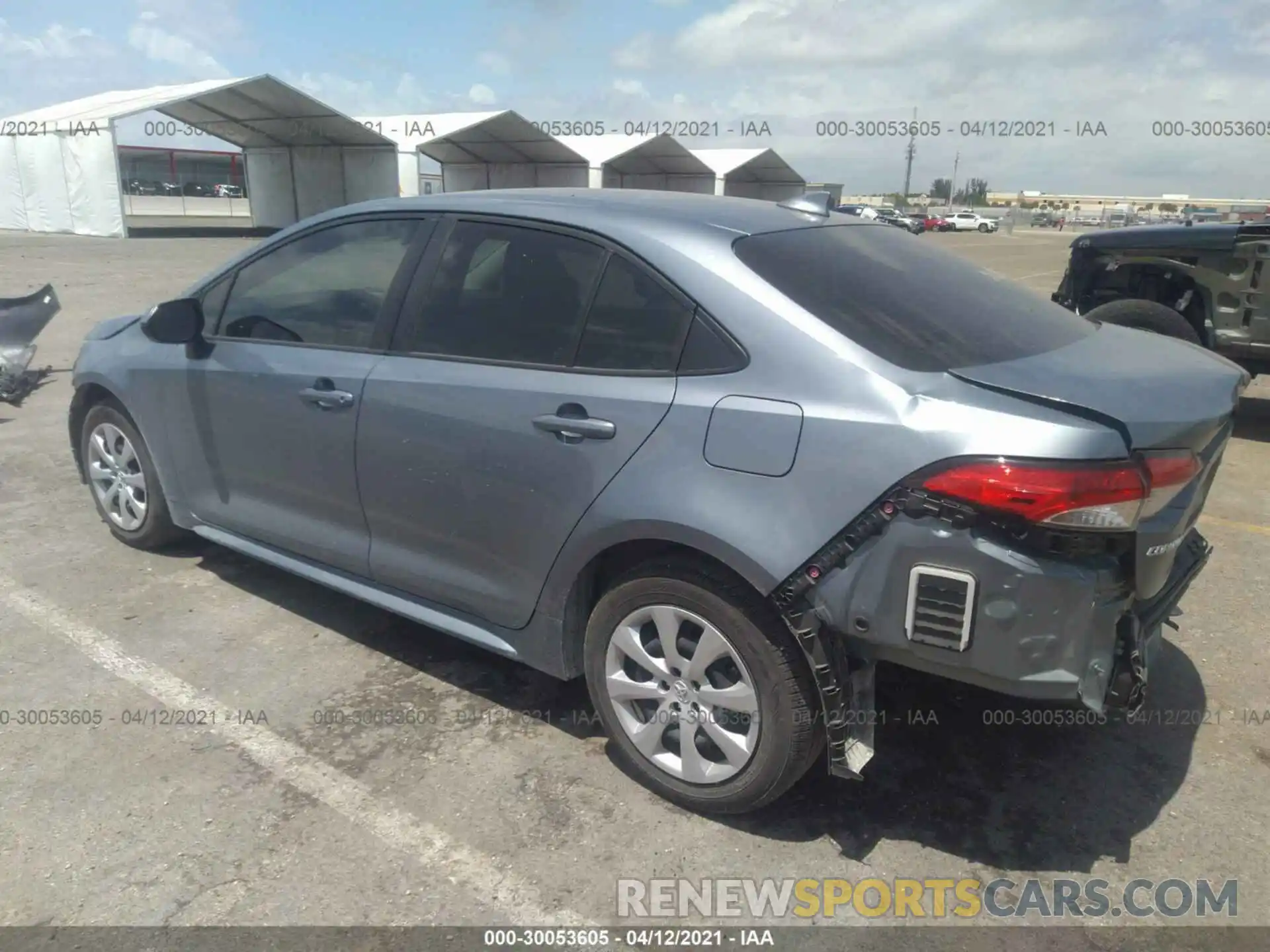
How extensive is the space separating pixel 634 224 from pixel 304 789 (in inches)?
78.2

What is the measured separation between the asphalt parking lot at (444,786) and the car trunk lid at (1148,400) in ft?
2.88

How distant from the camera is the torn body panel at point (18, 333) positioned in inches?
289

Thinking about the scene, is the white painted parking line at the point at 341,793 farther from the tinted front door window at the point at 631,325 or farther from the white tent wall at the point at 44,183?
the white tent wall at the point at 44,183

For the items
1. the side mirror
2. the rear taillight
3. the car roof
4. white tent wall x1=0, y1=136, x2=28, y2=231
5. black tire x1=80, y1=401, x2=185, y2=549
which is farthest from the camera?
white tent wall x1=0, y1=136, x2=28, y2=231

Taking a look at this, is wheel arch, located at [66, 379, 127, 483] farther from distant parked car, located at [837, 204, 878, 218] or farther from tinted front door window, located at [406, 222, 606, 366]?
distant parked car, located at [837, 204, 878, 218]

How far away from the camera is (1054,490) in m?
2.15

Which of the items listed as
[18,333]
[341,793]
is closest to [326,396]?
[341,793]

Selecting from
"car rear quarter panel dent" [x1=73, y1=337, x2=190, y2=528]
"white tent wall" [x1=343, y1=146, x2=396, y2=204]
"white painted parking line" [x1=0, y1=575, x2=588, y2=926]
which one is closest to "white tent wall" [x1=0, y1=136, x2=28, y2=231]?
"white tent wall" [x1=343, y1=146, x2=396, y2=204]

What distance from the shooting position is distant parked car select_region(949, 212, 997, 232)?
6519cm

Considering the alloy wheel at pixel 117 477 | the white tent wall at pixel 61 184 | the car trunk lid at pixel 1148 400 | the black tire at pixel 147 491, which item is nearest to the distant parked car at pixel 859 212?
the car trunk lid at pixel 1148 400

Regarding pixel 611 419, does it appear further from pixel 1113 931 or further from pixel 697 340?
pixel 1113 931

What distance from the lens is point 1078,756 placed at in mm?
3102

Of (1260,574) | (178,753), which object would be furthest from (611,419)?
(1260,574)

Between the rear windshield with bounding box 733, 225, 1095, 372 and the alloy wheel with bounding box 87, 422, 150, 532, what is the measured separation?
126 inches
